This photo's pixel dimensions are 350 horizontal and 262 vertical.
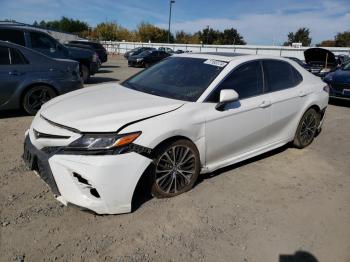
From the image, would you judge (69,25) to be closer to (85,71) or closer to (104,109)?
(85,71)

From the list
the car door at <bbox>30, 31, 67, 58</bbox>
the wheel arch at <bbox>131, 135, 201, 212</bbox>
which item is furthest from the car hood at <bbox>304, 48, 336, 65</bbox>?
the wheel arch at <bbox>131, 135, 201, 212</bbox>

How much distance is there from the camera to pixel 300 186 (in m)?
4.45

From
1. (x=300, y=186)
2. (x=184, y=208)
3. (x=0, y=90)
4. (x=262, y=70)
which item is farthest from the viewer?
(x=0, y=90)

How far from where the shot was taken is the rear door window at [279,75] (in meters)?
4.85

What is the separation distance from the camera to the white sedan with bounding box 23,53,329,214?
10.4 feet

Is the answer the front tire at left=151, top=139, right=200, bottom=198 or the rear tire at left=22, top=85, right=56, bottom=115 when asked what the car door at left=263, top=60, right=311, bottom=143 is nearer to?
the front tire at left=151, top=139, right=200, bottom=198

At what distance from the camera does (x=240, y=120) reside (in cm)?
427

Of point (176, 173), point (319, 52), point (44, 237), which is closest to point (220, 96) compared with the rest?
point (176, 173)

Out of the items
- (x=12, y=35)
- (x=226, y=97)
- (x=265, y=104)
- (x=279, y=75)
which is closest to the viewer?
(x=226, y=97)

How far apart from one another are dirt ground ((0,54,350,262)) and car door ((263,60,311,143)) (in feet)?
2.23

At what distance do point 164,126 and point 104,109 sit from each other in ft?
2.10

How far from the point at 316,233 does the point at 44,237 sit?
8.38 feet

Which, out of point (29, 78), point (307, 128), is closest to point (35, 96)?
point (29, 78)

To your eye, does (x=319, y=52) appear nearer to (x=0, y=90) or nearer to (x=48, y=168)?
(x=0, y=90)
